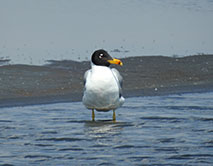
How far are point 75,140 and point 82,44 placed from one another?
1168 centimetres

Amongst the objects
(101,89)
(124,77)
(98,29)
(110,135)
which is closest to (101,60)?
(101,89)

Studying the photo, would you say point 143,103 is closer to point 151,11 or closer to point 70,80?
point 70,80

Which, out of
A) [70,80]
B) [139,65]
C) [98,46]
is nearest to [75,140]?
[70,80]

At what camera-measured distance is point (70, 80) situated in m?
16.3

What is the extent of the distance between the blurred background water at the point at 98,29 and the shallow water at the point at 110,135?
672 centimetres

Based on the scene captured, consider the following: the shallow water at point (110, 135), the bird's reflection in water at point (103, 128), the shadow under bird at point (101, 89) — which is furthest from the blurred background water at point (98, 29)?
the bird's reflection in water at point (103, 128)

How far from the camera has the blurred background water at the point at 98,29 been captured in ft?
65.9

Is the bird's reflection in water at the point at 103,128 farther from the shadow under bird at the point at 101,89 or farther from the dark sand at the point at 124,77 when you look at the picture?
the dark sand at the point at 124,77

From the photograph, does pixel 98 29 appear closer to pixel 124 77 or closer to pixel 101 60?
pixel 124 77

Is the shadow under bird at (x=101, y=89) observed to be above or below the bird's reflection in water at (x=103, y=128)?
above

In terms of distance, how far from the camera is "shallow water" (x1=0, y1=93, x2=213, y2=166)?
26.5 ft

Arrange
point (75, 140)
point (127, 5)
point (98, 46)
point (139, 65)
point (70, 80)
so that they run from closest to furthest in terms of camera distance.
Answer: point (75, 140) → point (70, 80) → point (139, 65) → point (98, 46) → point (127, 5)

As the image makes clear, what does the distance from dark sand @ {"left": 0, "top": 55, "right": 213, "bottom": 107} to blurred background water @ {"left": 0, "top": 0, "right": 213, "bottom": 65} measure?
889 mm

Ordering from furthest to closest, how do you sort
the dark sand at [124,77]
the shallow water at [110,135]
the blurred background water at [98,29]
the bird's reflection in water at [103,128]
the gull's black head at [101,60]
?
the blurred background water at [98,29] < the dark sand at [124,77] < the gull's black head at [101,60] < the bird's reflection in water at [103,128] < the shallow water at [110,135]
